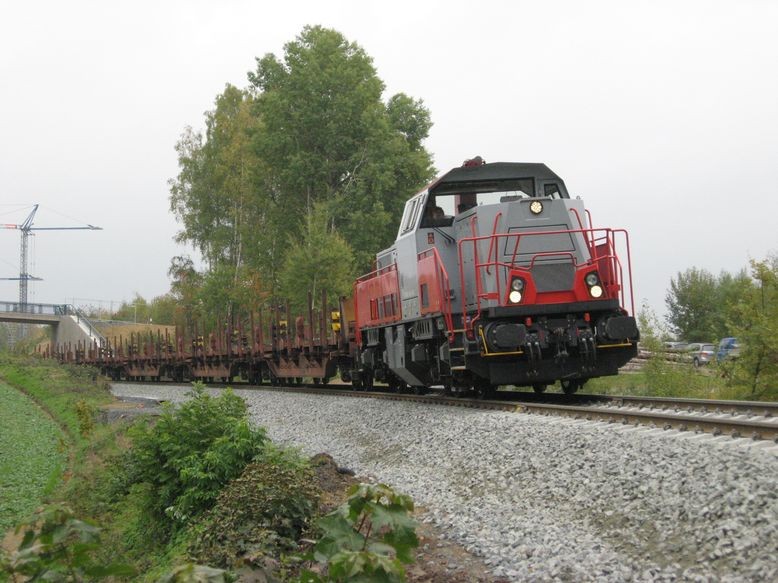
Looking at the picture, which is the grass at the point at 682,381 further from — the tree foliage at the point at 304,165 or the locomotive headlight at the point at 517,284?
the tree foliage at the point at 304,165

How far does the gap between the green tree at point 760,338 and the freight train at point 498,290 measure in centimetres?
354

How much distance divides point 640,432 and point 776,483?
258cm

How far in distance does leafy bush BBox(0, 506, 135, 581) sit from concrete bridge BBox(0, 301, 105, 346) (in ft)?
234

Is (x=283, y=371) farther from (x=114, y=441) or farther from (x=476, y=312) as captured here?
(x=476, y=312)

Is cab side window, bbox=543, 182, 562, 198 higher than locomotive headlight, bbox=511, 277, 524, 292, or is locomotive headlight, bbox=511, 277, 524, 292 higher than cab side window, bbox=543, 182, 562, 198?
cab side window, bbox=543, 182, 562, 198

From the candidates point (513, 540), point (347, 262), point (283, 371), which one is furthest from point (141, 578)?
point (347, 262)

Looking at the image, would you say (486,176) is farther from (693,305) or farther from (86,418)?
(693,305)

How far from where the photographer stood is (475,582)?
4.61 metres

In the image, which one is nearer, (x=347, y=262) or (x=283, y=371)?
(x=283, y=371)

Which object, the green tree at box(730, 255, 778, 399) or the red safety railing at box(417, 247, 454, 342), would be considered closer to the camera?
the red safety railing at box(417, 247, 454, 342)

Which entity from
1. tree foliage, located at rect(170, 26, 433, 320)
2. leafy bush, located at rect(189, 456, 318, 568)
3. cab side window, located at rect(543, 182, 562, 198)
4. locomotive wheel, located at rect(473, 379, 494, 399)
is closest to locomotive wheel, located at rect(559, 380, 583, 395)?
locomotive wheel, located at rect(473, 379, 494, 399)

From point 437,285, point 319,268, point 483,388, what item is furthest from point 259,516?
point 319,268

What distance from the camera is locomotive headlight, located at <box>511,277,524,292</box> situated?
1009cm

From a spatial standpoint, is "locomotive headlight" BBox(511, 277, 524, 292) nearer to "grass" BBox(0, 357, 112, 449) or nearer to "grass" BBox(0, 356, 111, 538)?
"grass" BBox(0, 356, 111, 538)
